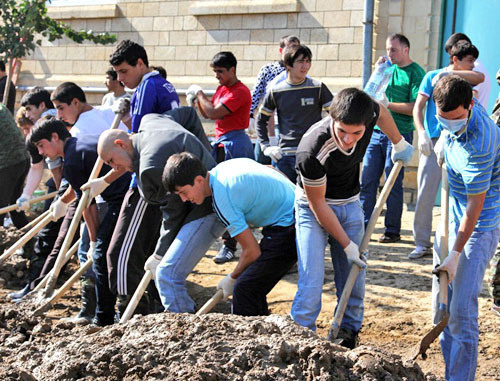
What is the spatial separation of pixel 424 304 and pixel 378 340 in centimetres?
66

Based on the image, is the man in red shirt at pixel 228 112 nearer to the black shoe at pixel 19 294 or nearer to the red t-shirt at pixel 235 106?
the red t-shirt at pixel 235 106

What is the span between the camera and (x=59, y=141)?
5719mm

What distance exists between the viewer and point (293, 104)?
614 centimetres

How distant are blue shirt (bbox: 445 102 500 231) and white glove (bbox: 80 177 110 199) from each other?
2.52 meters

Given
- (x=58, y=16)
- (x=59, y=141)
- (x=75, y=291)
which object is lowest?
(x=75, y=291)

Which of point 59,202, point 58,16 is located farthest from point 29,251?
point 58,16

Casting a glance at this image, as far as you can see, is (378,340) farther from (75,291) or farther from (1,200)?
(1,200)

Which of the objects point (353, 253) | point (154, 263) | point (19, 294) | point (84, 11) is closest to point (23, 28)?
point (84, 11)

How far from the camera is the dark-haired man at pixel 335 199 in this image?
387 centimetres

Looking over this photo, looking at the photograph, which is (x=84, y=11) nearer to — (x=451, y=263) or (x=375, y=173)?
(x=375, y=173)

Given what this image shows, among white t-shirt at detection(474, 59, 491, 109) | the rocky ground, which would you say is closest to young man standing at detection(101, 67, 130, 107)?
white t-shirt at detection(474, 59, 491, 109)

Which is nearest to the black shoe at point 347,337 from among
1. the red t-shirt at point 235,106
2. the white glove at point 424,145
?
the white glove at point 424,145

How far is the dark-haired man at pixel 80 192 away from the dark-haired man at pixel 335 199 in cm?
168

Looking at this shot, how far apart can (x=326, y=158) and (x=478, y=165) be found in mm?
789
